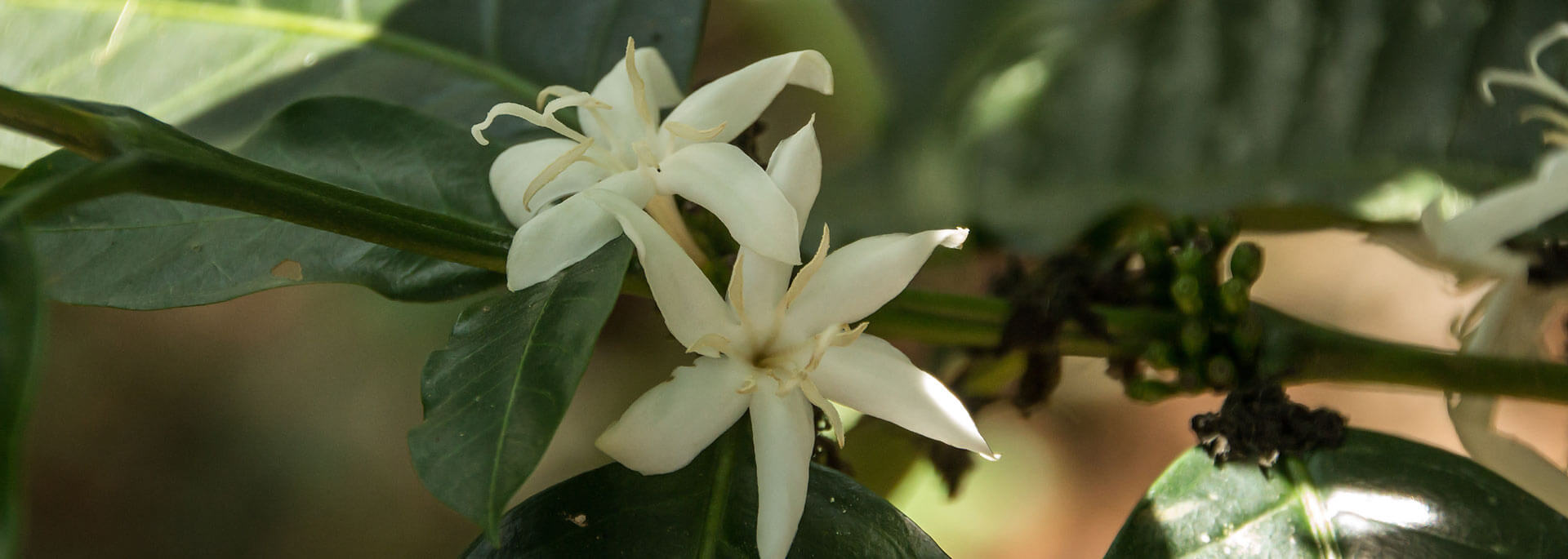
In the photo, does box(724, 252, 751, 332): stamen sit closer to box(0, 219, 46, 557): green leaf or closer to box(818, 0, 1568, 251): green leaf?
box(0, 219, 46, 557): green leaf

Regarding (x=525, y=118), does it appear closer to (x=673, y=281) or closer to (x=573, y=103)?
(x=573, y=103)

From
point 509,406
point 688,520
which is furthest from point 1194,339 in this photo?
point 509,406

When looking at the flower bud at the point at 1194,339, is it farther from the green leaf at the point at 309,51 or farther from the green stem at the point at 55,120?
the green stem at the point at 55,120

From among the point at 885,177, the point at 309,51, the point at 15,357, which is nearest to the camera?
the point at 15,357

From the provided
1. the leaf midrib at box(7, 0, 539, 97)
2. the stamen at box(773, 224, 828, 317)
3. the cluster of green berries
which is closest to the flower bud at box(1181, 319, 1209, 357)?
the cluster of green berries

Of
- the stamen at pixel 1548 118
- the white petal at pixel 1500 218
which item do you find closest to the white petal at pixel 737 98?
the white petal at pixel 1500 218
